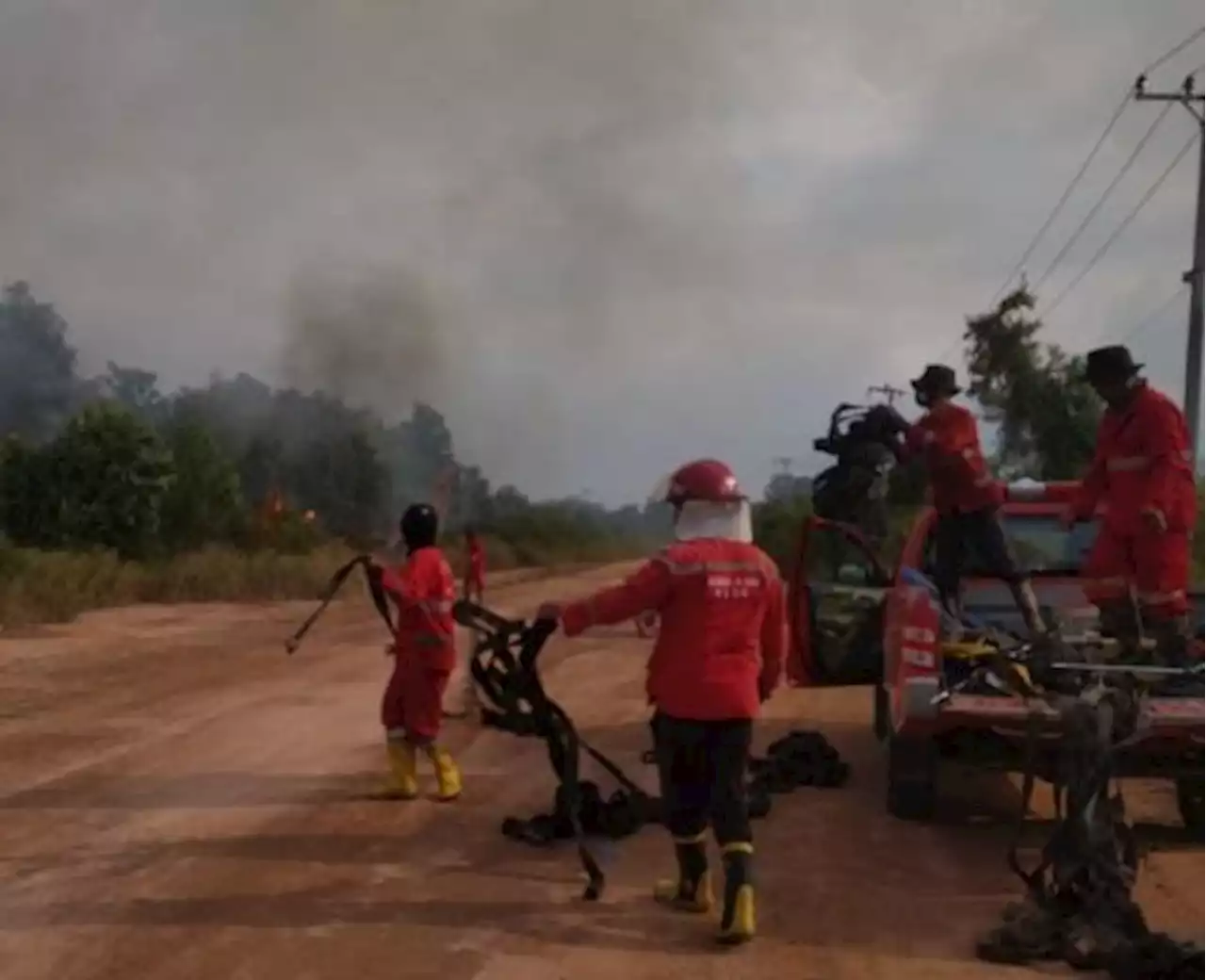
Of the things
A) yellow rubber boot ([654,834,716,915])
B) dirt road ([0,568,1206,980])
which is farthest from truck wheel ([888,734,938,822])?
yellow rubber boot ([654,834,716,915])

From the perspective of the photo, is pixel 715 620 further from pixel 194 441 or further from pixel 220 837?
pixel 194 441

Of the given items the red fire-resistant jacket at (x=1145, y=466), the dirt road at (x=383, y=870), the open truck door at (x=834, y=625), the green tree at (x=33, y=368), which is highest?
the green tree at (x=33, y=368)

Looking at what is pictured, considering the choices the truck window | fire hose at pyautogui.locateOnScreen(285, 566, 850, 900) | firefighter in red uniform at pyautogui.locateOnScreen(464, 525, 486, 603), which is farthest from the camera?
firefighter in red uniform at pyautogui.locateOnScreen(464, 525, 486, 603)

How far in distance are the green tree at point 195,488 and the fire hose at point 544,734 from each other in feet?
84.3

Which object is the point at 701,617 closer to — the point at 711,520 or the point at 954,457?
the point at 711,520

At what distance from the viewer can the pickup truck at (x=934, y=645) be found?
784 cm

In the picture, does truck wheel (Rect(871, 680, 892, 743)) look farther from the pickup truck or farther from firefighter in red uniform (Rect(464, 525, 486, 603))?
firefighter in red uniform (Rect(464, 525, 486, 603))

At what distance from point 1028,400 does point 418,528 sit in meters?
21.8

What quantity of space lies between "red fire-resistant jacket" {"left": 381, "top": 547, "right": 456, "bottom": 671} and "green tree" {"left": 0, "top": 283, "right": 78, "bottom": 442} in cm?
3361

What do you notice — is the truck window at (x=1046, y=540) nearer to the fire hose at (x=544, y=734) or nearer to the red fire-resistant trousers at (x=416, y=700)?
the fire hose at (x=544, y=734)

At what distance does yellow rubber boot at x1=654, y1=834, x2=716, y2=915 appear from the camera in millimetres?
6688

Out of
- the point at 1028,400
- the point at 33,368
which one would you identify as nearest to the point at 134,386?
the point at 33,368

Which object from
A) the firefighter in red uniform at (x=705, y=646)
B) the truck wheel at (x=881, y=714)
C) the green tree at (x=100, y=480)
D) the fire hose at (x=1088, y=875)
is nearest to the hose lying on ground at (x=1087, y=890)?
the fire hose at (x=1088, y=875)

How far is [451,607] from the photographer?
863 centimetres
